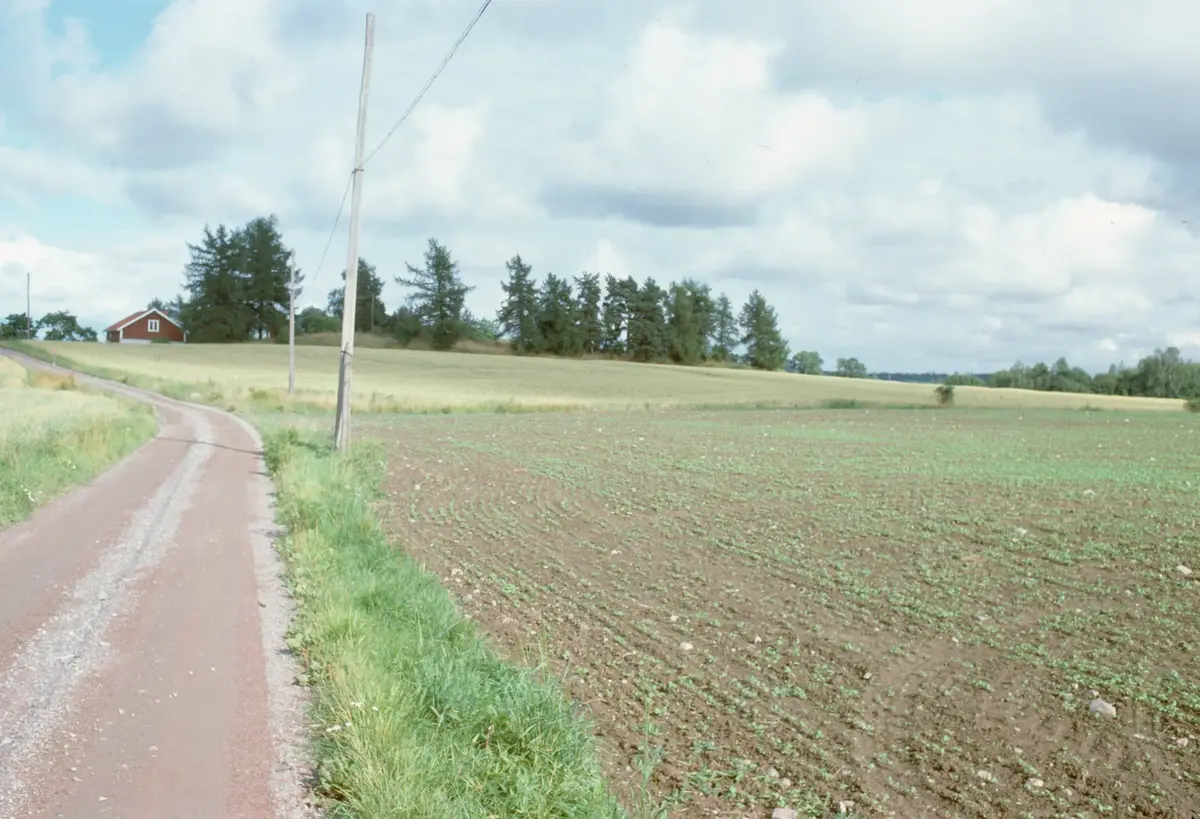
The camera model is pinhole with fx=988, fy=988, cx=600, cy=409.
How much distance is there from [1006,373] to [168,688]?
11499 centimetres

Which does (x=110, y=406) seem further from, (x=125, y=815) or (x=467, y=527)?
(x=125, y=815)

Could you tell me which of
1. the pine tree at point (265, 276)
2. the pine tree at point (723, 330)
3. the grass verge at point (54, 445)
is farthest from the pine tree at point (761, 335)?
the grass verge at point (54, 445)

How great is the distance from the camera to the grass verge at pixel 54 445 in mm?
13195

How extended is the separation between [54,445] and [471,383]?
50004 mm

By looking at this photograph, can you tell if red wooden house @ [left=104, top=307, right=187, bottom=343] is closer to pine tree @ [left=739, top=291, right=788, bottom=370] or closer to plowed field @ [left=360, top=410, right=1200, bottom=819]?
pine tree @ [left=739, top=291, right=788, bottom=370]

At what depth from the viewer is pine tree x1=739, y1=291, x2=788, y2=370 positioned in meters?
111

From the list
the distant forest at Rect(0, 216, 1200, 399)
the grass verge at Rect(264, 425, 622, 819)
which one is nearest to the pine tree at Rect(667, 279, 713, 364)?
the distant forest at Rect(0, 216, 1200, 399)

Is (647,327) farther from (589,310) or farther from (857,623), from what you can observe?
(857,623)

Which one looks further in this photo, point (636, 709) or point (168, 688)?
point (636, 709)

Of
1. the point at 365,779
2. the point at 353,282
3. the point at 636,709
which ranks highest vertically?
the point at 353,282

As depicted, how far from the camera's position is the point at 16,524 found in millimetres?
11680

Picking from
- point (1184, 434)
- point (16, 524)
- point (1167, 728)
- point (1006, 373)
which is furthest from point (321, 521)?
point (1006, 373)

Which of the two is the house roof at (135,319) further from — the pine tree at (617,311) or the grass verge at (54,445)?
the grass verge at (54,445)

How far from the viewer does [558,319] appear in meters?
97.8
